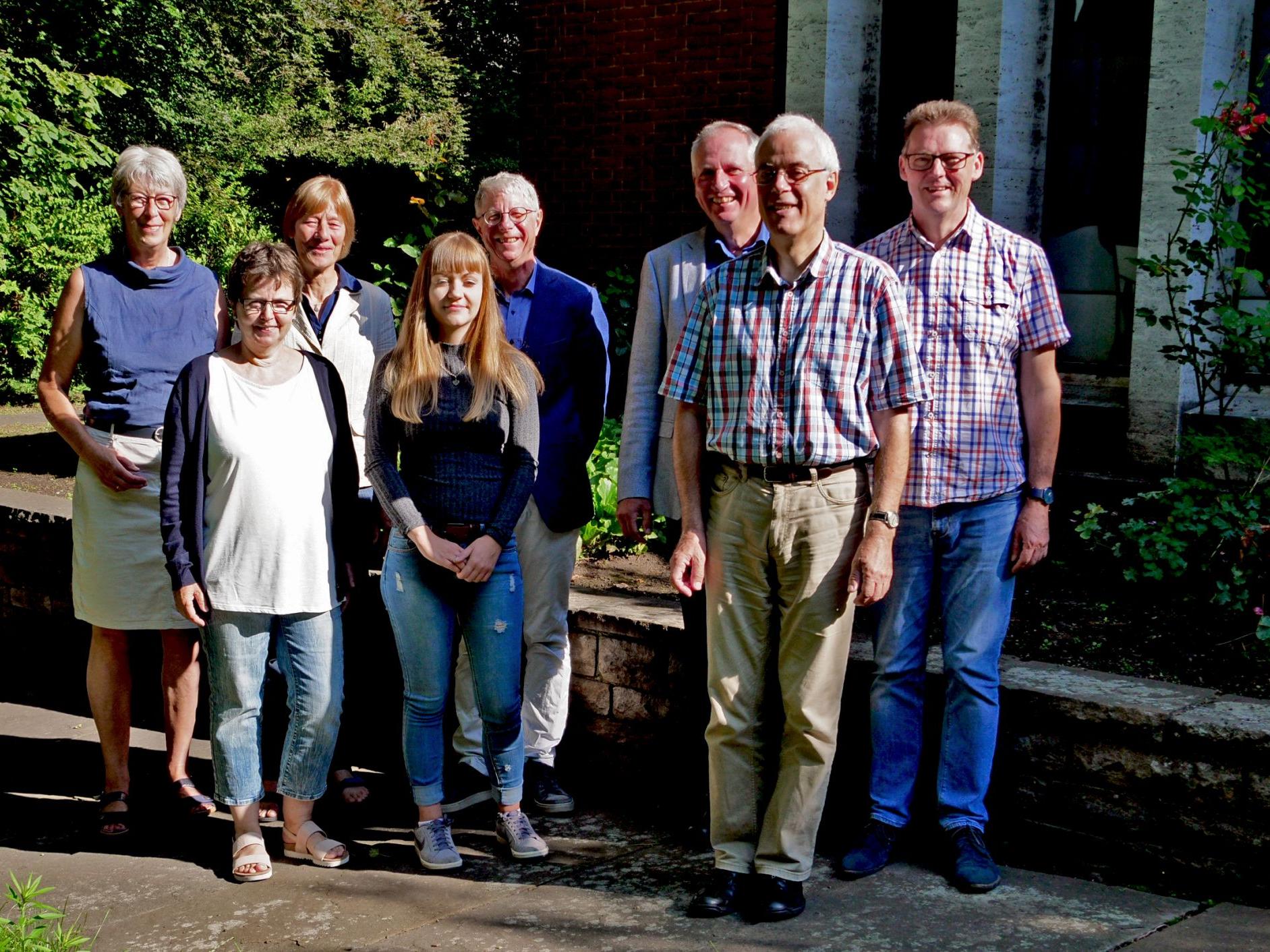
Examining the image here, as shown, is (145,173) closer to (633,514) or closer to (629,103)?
(633,514)

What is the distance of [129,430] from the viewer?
4.68 metres

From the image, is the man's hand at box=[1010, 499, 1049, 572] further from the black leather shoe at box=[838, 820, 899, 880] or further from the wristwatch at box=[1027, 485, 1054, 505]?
the black leather shoe at box=[838, 820, 899, 880]

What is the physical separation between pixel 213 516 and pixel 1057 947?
273cm

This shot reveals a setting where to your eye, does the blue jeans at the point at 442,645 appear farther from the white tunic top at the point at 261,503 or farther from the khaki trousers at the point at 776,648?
the khaki trousers at the point at 776,648

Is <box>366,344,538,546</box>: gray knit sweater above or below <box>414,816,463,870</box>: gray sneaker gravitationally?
above

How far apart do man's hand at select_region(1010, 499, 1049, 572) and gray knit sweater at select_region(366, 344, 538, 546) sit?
147 cm

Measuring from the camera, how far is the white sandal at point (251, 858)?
4105mm

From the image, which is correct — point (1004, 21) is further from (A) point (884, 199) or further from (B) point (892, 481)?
(B) point (892, 481)

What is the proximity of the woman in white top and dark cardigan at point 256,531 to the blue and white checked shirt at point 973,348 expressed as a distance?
6.04 feet

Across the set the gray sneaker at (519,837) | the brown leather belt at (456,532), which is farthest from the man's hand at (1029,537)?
the gray sneaker at (519,837)

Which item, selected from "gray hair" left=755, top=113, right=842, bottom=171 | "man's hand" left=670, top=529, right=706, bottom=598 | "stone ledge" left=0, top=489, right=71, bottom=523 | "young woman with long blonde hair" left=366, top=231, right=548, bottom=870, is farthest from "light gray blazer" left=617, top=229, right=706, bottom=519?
"stone ledge" left=0, top=489, right=71, bottom=523

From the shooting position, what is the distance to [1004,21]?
6699mm

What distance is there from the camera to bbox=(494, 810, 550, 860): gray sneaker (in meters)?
4.21

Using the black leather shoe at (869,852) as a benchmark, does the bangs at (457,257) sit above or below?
above
